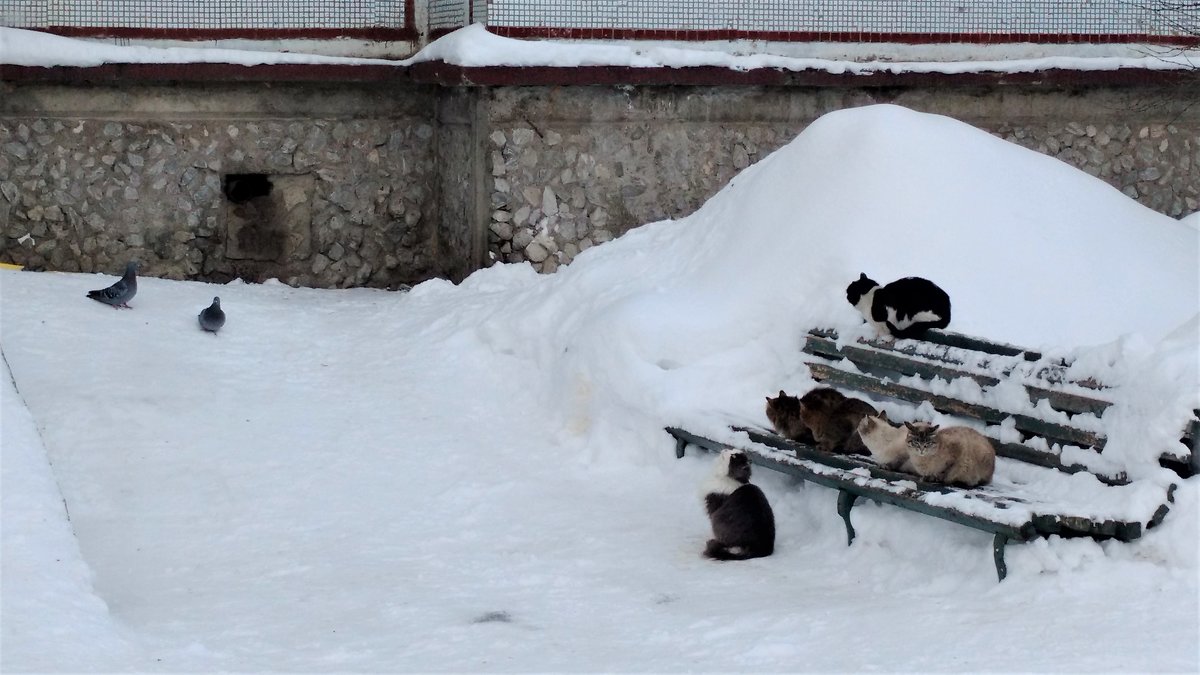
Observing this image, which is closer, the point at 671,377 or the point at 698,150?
the point at 671,377

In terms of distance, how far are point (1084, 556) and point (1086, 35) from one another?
752 cm

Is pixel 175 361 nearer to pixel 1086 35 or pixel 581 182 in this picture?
pixel 581 182

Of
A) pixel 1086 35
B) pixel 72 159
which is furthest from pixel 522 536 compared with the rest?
pixel 1086 35

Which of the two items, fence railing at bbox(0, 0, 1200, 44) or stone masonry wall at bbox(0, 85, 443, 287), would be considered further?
stone masonry wall at bbox(0, 85, 443, 287)

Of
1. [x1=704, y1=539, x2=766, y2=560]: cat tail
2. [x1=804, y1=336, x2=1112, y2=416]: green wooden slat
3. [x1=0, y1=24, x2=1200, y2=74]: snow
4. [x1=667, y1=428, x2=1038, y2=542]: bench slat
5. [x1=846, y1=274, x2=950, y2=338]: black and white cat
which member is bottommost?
[x1=704, y1=539, x2=766, y2=560]: cat tail

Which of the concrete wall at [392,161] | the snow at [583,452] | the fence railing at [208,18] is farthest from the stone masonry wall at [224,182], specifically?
the snow at [583,452]

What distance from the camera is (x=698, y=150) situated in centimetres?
1120

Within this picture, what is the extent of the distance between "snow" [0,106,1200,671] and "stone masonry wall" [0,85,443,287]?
766 mm

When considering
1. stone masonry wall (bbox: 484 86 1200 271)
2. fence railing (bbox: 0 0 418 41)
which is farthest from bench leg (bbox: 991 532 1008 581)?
fence railing (bbox: 0 0 418 41)

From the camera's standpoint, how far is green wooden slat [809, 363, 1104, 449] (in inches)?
231

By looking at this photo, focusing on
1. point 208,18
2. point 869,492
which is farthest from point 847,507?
point 208,18

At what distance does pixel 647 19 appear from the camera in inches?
434

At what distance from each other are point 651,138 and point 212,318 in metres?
3.64

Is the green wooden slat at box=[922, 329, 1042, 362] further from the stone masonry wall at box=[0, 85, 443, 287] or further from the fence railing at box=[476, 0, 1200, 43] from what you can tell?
the stone masonry wall at box=[0, 85, 443, 287]
